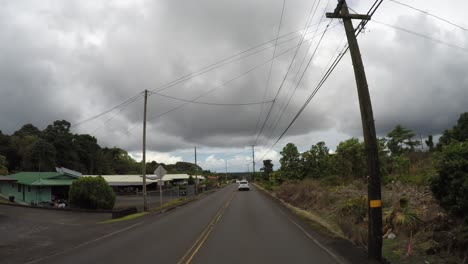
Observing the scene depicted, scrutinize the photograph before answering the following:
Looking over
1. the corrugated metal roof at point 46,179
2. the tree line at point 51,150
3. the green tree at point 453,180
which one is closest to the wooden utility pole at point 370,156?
the green tree at point 453,180

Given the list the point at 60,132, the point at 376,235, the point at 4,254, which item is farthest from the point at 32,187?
the point at 60,132

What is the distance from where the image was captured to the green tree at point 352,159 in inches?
1185

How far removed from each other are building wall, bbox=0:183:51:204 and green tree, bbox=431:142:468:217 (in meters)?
45.4

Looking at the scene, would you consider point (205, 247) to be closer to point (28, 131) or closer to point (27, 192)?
point (27, 192)

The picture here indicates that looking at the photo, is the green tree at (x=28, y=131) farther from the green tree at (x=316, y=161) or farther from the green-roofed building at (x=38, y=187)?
the green tree at (x=316, y=161)

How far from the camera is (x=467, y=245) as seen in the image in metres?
8.42

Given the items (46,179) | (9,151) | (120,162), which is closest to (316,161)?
(46,179)

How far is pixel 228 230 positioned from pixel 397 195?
22.6ft

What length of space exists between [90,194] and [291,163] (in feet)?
71.0

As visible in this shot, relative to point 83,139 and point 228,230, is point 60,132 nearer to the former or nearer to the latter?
point 83,139

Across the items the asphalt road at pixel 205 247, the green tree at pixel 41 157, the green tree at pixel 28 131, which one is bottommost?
the asphalt road at pixel 205 247

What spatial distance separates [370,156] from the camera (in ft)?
32.0

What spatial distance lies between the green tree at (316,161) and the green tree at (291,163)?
75cm

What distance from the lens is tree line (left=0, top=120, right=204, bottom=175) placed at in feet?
258
